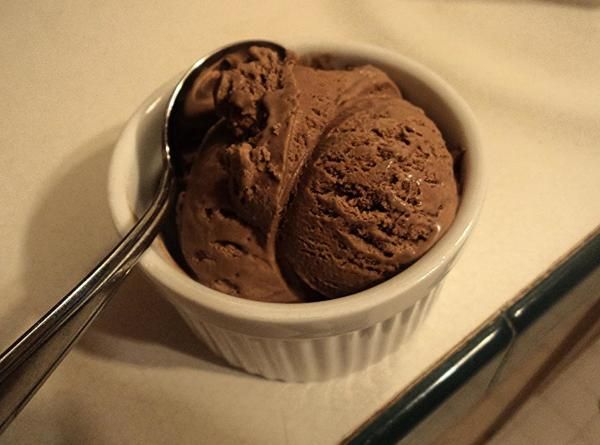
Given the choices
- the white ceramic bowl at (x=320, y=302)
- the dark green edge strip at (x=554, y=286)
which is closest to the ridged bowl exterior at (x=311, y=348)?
the white ceramic bowl at (x=320, y=302)

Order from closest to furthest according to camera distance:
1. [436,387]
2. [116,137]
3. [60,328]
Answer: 1. [60,328]
2. [436,387]
3. [116,137]

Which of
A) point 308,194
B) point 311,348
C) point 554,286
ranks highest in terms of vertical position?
point 308,194

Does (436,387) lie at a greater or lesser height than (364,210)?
lesser

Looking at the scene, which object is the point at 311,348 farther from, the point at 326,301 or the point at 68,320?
the point at 68,320

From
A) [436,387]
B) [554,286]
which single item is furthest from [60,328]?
[554,286]

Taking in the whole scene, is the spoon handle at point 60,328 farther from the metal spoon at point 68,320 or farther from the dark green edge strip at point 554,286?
the dark green edge strip at point 554,286

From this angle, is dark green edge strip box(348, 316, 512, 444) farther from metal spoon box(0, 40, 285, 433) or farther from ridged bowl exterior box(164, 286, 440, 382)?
metal spoon box(0, 40, 285, 433)
